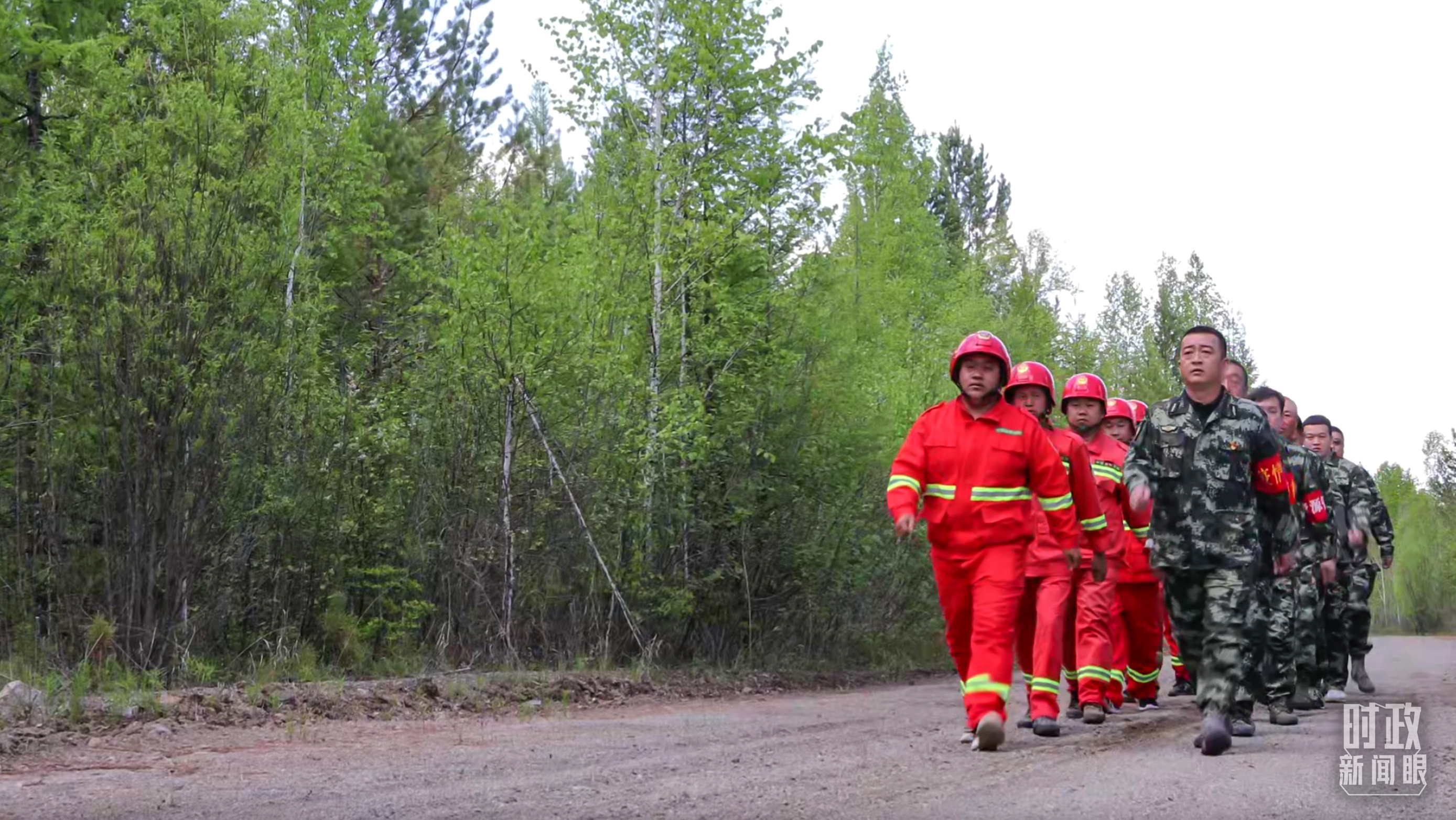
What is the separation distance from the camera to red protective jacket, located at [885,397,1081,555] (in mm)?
7805

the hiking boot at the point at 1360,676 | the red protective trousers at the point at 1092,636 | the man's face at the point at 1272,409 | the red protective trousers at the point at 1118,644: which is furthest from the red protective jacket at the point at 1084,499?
the hiking boot at the point at 1360,676

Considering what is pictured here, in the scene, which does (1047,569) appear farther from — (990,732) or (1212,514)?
(990,732)

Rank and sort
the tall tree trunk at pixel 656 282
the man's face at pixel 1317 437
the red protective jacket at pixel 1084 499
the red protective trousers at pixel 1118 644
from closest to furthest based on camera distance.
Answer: the red protective jacket at pixel 1084 499
the red protective trousers at pixel 1118 644
the man's face at pixel 1317 437
the tall tree trunk at pixel 656 282

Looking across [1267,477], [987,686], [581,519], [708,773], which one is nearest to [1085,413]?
[1267,477]

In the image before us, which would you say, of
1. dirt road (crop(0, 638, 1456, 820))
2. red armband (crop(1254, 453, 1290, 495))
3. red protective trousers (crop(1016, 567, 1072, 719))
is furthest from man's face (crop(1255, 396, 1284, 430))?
red protective trousers (crop(1016, 567, 1072, 719))

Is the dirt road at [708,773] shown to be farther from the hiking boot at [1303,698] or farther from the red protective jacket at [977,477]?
the red protective jacket at [977,477]

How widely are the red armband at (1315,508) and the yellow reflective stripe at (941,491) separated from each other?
446cm

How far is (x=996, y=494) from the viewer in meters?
7.82

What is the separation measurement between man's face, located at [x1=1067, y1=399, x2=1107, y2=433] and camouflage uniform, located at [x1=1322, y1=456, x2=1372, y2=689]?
2.76 metres

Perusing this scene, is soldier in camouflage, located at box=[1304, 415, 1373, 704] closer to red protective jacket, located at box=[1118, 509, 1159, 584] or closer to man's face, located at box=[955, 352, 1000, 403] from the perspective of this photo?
red protective jacket, located at box=[1118, 509, 1159, 584]

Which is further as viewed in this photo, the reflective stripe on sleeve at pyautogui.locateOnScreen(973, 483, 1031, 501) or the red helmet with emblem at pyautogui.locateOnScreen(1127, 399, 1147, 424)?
the red helmet with emblem at pyautogui.locateOnScreen(1127, 399, 1147, 424)

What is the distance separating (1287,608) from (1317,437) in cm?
334

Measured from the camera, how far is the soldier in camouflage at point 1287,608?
8.34 meters

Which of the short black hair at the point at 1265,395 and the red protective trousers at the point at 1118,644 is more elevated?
the short black hair at the point at 1265,395
